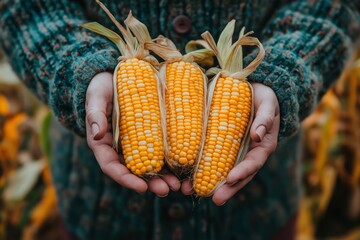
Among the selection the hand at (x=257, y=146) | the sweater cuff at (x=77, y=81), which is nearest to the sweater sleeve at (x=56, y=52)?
the sweater cuff at (x=77, y=81)

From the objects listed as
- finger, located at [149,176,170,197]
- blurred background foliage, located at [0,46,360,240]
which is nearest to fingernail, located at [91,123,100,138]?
finger, located at [149,176,170,197]

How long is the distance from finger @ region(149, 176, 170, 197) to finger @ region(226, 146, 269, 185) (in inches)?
3.5

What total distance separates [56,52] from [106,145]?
0.24 m

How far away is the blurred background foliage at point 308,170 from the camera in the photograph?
5.67ft

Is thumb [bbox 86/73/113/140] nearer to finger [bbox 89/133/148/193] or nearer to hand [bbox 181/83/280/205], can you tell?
finger [bbox 89/133/148/193]

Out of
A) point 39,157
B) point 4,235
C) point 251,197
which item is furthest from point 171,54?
point 39,157

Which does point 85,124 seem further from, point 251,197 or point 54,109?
point 251,197

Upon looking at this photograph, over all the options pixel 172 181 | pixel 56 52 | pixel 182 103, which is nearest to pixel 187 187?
pixel 172 181

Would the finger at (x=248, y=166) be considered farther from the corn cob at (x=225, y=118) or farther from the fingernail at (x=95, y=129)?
the fingernail at (x=95, y=129)

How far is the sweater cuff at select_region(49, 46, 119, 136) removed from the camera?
828 millimetres

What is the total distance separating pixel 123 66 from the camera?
85 cm

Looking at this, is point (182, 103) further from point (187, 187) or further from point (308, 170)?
point (308, 170)

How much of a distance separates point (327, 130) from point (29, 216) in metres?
1.01

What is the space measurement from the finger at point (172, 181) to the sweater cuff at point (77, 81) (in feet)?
0.52
